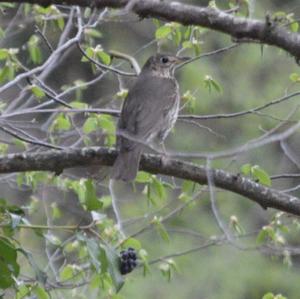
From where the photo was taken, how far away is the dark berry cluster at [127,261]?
4.52m

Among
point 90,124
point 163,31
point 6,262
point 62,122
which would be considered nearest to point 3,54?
point 62,122

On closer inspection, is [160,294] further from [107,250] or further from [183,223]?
[107,250]

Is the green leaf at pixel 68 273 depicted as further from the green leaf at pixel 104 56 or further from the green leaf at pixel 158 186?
the green leaf at pixel 104 56

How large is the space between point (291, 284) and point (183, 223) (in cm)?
141

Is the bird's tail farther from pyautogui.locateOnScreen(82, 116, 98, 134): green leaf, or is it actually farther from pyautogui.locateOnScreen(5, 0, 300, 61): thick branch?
pyautogui.locateOnScreen(5, 0, 300, 61): thick branch

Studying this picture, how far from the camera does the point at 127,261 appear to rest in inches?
181

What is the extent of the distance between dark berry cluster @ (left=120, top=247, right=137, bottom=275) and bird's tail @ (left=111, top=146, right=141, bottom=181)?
1.66 ft

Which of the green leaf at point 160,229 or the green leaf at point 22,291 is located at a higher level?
the green leaf at point 22,291

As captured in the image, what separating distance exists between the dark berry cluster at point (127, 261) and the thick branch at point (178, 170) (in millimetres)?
382

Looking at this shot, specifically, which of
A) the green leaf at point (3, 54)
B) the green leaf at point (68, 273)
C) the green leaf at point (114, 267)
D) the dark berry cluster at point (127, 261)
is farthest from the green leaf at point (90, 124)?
the green leaf at point (114, 267)

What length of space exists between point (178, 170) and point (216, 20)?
1.16 meters

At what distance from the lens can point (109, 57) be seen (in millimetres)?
5602

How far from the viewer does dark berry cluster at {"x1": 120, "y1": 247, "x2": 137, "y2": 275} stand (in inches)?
178

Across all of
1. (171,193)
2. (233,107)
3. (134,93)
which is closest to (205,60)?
(233,107)
